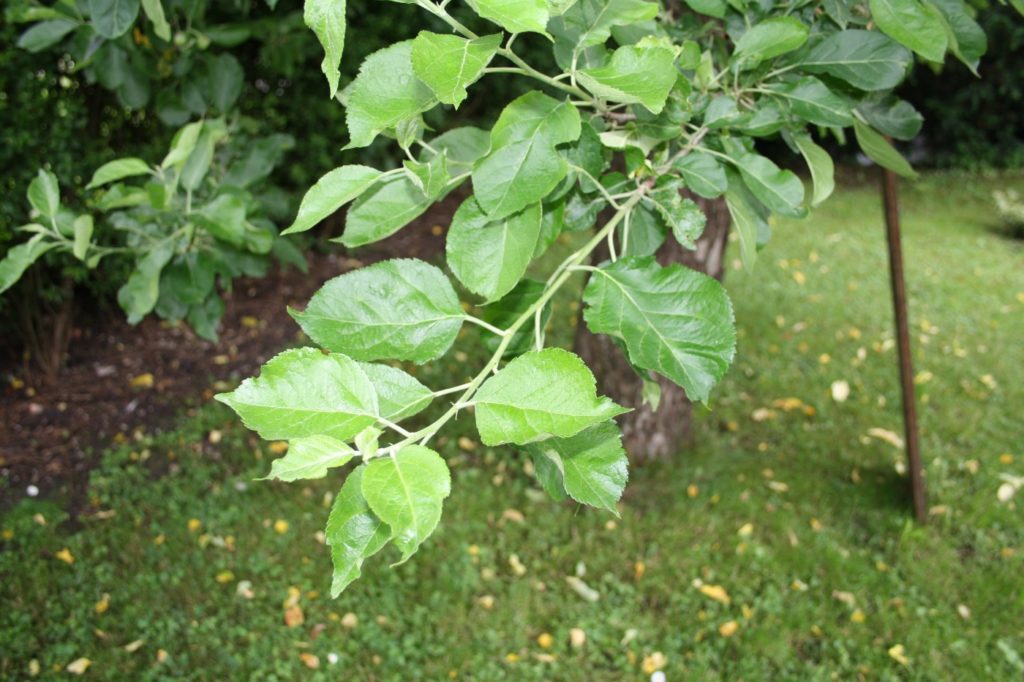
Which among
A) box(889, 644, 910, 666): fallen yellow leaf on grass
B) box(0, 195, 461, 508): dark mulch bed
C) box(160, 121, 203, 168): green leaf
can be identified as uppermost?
box(160, 121, 203, 168): green leaf

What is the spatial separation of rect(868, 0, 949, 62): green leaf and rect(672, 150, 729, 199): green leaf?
0.31m

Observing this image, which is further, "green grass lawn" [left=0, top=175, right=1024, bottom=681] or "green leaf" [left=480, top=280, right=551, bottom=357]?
"green grass lawn" [left=0, top=175, right=1024, bottom=681]

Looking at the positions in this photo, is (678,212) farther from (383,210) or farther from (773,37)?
(383,210)

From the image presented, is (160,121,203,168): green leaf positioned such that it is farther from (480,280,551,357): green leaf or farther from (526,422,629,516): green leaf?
(526,422,629,516): green leaf

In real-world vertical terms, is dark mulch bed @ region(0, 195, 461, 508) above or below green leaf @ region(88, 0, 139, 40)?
below

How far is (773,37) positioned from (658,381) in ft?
6.90

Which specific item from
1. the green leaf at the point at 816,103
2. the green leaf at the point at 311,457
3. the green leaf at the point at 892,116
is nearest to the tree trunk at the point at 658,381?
the green leaf at the point at 892,116

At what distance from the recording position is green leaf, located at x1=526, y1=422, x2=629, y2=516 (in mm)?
853

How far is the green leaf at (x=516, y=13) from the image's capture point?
71 centimetres

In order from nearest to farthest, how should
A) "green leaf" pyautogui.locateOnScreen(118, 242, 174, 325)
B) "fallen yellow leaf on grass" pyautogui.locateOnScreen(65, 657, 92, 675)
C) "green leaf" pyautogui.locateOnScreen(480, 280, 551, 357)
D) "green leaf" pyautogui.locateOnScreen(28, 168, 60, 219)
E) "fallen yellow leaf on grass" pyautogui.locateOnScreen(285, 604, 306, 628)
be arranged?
"green leaf" pyautogui.locateOnScreen(480, 280, 551, 357) < "green leaf" pyautogui.locateOnScreen(28, 168, 60, 219) < "green leaf" pyautogui.locateOnScreen(118, 242, 174, 325) < "fallen yellow leaf on grass" pyautogui.locateOnScreen(65, 657, 92, 675) < "fallen yellow leaf on grass" pyautogui.locateOnScreen(285, 604, 306, 628)

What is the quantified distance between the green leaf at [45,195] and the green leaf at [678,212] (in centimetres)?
135

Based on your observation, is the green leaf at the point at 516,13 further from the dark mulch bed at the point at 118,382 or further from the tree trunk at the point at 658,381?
the dark mulch bed at the point at 118,382

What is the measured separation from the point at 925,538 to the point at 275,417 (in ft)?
10.7

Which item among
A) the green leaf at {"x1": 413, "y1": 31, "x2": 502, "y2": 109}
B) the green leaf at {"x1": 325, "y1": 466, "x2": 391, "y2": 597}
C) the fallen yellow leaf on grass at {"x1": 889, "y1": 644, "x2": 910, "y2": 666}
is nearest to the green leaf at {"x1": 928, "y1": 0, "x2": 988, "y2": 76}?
the green leaf at {"x1": 413, "y1": 31, "x2": 502, "y2": 109}
